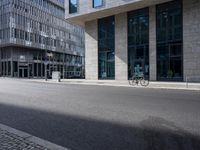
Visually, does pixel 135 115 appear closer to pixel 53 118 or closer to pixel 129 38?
pixel 53 118

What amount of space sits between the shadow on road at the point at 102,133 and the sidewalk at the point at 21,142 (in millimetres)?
307

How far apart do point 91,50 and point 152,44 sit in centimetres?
997

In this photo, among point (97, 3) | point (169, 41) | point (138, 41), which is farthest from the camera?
point (97, 3)

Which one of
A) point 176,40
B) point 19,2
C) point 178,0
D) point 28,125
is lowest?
point 28,125

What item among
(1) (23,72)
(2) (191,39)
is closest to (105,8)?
(2) (191,39)

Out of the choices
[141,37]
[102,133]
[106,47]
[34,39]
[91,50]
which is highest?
[34,39]

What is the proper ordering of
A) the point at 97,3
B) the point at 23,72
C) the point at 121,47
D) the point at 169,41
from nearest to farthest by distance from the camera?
the point at 169,41 → the point at 97,3 → the point at 121,47 → the point at 23,72

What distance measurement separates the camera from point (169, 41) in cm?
3047

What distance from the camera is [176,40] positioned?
29938 millimetres

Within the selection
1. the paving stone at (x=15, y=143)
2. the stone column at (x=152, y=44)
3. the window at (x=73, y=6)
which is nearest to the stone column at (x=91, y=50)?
the window at (x=73, y=6)

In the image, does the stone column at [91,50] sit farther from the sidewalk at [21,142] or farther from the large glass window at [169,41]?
the sidewalk at [21,142]

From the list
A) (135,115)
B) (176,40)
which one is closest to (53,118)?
(135,115)

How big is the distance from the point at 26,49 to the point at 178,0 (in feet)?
151

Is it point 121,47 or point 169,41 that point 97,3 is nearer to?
point 121,47
